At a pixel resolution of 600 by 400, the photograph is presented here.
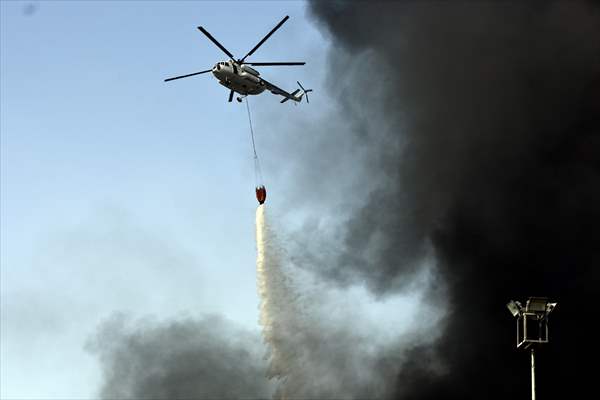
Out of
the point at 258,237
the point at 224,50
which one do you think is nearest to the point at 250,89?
the point at 224,50

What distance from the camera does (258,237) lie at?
137875mm

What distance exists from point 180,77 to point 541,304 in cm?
6491

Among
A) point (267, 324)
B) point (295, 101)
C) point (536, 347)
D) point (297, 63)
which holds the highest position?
point (295, 101)

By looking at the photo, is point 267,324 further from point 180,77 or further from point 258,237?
point 180,77

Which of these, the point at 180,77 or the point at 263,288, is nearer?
the point at 180,77

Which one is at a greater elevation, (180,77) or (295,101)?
(295,101)

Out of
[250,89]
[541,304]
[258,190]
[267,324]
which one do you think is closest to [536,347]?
[541,304]

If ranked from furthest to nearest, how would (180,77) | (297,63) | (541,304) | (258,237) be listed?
(258,237) → (180,77) → (297,63) → (541,304)

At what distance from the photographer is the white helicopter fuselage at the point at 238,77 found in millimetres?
122750

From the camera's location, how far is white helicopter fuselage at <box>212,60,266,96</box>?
403 ft

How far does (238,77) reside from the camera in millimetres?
123562

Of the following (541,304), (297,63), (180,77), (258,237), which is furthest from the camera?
(258,237)

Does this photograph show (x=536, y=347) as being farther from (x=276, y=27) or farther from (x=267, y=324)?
(x=267, y=324)

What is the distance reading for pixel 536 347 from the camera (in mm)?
81000
